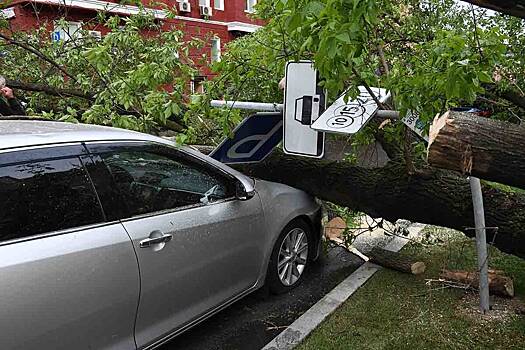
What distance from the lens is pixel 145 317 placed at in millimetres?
2936

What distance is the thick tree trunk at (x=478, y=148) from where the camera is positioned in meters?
2.33

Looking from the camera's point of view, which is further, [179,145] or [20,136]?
[179,145]

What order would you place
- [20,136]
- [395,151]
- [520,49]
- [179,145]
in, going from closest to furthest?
[20,136] → [179,145] → [395,151] → [520,49]

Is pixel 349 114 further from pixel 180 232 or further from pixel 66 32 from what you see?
pixel 66 32

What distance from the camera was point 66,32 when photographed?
20.9 feet

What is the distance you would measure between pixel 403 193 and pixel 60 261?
2.72 metres

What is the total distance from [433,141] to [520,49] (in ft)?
10.3

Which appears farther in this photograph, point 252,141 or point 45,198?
point 252,141

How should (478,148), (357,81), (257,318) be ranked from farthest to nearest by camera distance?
1. (257,318)
2. (357,81)
3. (478,148)

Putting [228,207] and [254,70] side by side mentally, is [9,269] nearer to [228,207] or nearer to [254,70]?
[228,207]

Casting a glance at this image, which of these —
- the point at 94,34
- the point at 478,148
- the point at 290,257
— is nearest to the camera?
the point at 478,148

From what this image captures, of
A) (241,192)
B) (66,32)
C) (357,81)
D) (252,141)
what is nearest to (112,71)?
(66,32)

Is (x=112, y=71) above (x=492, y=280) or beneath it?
above

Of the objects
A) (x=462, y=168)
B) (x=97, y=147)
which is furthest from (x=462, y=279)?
(x=97, y=147)
